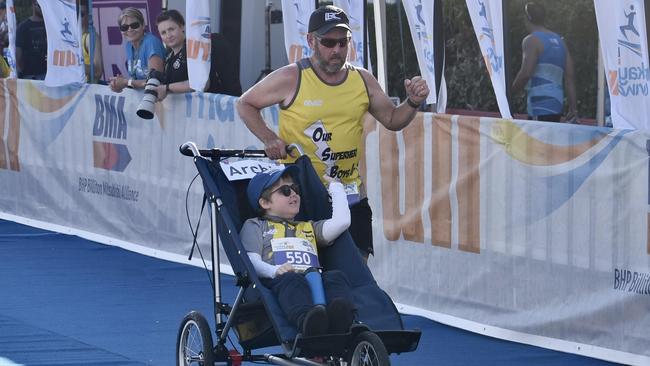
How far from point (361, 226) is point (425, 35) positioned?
2.41 meters

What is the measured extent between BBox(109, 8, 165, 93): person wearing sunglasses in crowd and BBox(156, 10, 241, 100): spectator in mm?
413

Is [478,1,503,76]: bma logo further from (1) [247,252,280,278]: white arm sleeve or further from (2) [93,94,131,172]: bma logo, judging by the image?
(2) [93,94,131,172]: bma logo

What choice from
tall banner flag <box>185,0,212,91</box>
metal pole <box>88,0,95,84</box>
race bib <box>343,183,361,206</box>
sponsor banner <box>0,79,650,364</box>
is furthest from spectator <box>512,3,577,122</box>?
metal pole <box>88,0,95,84</box>

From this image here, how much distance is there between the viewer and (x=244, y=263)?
6602 mm

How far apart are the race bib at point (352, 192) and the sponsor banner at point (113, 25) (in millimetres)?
9336

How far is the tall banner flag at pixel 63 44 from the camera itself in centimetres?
1344

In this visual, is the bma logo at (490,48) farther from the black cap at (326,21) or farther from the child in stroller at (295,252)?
the child in stroller at (295,252)

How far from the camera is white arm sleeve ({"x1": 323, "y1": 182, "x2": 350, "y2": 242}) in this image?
6.73 meters

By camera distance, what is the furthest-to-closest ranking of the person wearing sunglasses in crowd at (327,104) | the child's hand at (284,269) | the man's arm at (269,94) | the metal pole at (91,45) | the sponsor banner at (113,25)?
the sponsor banner at (113,25)
the metal pole at (91,45)
the man's arm at (269,94)
the person wearing sunglasses in crowd at (327,104)
the child's hand at (284,269)

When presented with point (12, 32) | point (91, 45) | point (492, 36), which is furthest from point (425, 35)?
point (12, 32)

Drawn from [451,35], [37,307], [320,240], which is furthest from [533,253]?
[451,35]

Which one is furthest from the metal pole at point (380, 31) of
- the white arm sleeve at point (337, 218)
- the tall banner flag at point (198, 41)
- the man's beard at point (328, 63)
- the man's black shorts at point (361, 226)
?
the white arm sleeve at point (337, 218)

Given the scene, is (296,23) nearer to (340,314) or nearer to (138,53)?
(138,53)

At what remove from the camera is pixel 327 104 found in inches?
290
